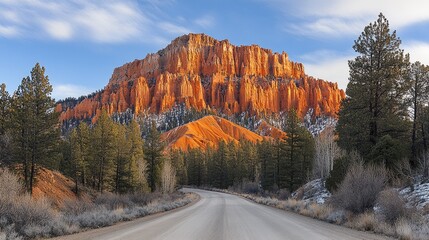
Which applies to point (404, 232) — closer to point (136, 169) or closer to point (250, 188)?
point (136, 169)

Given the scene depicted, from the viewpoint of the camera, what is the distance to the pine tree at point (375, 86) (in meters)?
25.5

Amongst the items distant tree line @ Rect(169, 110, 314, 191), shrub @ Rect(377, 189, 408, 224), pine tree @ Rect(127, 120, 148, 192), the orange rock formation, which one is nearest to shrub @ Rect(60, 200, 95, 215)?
shrub @ Rect(377, 189, 408, 224)

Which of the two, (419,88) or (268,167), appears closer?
(419,88)

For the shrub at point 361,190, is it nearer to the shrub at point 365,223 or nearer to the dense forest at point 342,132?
the shrub at point 365,223

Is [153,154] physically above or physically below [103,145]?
below

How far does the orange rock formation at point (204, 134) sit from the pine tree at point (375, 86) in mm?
110339

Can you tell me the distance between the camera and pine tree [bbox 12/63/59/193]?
31845 millimetres

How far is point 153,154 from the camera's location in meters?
55.4

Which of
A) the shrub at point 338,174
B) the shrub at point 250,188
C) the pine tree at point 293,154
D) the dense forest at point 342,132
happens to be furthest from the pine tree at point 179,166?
the shrub at point 338,174

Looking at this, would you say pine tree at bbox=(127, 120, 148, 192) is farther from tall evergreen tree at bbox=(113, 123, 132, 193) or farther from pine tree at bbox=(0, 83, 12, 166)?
pine tree at bbox=(0, 83, 12, 166)

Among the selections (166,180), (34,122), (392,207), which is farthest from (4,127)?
(392,207)

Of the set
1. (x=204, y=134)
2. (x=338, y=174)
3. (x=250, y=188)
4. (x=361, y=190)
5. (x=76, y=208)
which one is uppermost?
(x=204, y=134)

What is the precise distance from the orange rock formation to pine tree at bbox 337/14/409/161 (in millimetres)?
110339

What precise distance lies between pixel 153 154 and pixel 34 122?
24.9 m
